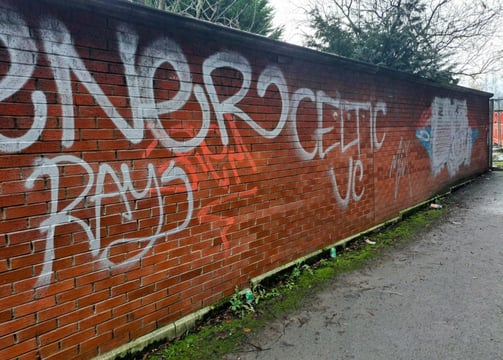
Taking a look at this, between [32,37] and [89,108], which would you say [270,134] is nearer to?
[89,108]

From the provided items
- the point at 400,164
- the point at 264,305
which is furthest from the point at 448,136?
the point at 264,305

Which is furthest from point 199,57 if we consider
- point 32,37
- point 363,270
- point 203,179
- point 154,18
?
point 363,270

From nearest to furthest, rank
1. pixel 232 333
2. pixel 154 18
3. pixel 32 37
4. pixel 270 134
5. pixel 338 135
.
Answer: pixel 32 37 < pixel 154 18 < pixel 232 333 < pixel 270 134 < pixel 338 135

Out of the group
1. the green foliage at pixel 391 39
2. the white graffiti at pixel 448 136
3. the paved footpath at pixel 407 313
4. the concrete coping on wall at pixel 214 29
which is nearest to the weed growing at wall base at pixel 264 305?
the paved footpath at pixel 407 313

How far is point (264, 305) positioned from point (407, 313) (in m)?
1.33

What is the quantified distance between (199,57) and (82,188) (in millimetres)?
1446

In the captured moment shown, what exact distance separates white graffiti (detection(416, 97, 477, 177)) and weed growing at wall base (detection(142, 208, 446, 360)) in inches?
121

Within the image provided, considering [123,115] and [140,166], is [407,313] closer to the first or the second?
[140,166]

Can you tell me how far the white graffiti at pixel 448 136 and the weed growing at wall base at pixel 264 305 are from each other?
3.08 meters

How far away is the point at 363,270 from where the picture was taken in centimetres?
416

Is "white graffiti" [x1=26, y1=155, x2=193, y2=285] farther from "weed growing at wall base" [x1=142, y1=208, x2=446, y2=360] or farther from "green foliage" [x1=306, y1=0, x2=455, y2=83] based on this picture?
"green foliage" [x1=306, y1=0, x2=455, y2=83]

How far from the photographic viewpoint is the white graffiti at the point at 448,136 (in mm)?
7336

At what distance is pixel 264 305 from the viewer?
10.9ft

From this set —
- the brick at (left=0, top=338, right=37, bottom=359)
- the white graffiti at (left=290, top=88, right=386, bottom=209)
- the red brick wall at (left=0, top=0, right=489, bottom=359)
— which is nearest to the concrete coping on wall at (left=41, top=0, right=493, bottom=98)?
the red brick wall at (left=0, top=0, right=489, bottom=359)
